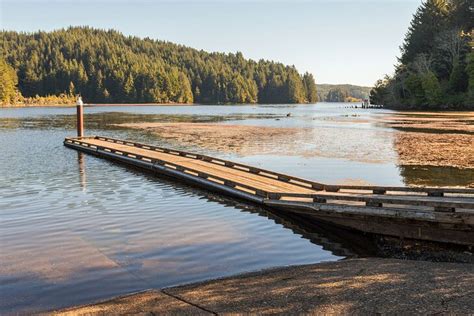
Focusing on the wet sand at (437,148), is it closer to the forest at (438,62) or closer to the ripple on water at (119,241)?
the ripple on water at (119,241)

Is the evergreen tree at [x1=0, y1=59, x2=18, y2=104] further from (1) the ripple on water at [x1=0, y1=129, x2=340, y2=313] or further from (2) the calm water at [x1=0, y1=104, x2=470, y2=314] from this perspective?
(1) the ripple on water at [x1=0, y1=129, x2=340, y2=313]

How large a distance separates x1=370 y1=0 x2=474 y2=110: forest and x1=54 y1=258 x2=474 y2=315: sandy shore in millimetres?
83853

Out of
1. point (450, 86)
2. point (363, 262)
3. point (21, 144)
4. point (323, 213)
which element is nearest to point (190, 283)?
point (363, 262)

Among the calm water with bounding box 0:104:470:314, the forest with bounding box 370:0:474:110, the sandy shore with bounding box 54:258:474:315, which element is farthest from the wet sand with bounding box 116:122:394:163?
the forest with bounding box 370:0:474:110

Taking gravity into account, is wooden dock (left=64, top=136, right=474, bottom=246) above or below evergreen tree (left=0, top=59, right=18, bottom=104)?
below

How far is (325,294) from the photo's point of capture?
7.57 m

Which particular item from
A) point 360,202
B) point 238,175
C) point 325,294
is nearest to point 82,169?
point 238,175

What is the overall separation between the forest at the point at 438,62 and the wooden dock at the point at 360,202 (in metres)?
75.6

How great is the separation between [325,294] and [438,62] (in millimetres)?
107144

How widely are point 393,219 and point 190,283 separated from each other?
5.73 metres

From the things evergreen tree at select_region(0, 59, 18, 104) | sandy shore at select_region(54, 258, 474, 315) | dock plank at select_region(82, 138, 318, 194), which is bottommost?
sandy shore at select_region(54, 258, 474, 315)

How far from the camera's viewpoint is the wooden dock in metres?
11.4

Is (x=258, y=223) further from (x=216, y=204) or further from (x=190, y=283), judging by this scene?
(x=190, y=283)

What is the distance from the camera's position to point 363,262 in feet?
33.0
